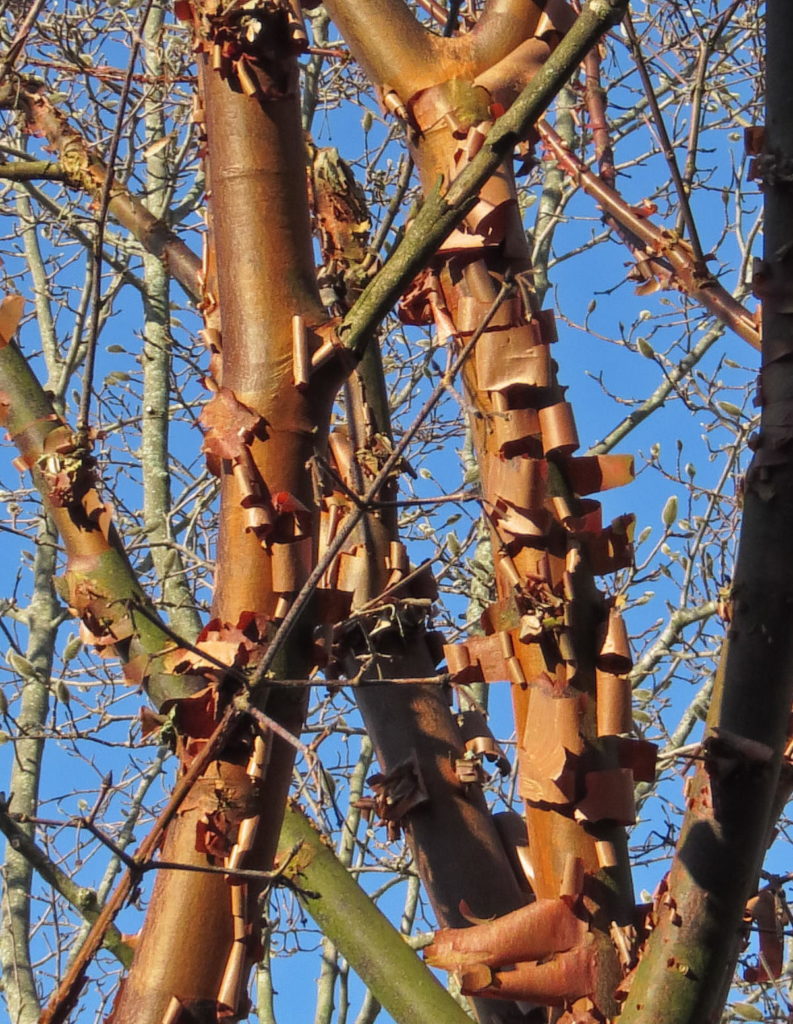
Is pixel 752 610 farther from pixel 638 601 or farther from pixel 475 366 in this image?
pixel 638 601

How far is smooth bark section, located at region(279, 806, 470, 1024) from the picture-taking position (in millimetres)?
1958

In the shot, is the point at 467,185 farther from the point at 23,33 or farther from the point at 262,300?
the point at 23,33

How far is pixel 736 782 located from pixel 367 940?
806mm

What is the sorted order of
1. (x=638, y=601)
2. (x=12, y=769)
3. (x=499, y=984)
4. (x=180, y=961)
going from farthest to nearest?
(x=12, y=769) → (x=638, y=601) → (x=499, y=984) → (x=180, y=961)

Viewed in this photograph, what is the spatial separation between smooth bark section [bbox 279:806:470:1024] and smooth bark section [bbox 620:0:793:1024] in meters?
0.44

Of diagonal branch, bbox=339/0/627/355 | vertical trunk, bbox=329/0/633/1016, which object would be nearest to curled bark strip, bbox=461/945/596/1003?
vertical trunk, bbox=329/0/633/1016

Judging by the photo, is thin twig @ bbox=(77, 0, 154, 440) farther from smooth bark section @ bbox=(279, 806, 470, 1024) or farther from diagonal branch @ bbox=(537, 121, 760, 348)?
diagonal branch @ bbox=(537, 121, 760, 348)

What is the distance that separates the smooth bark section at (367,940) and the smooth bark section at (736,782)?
0.44m

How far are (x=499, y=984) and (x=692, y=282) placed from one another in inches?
67.8

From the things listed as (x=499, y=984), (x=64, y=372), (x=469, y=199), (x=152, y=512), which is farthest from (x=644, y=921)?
(x=64, y=372)

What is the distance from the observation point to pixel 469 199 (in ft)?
5.43

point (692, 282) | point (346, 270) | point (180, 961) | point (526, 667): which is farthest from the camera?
point (692, 282)

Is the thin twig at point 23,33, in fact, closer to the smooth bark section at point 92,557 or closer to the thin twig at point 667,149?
the smooth bark section at point 92,557

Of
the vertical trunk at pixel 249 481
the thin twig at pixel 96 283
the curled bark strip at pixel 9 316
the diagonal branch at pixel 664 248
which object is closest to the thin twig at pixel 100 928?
the vertical trunk at pixel 249 481
